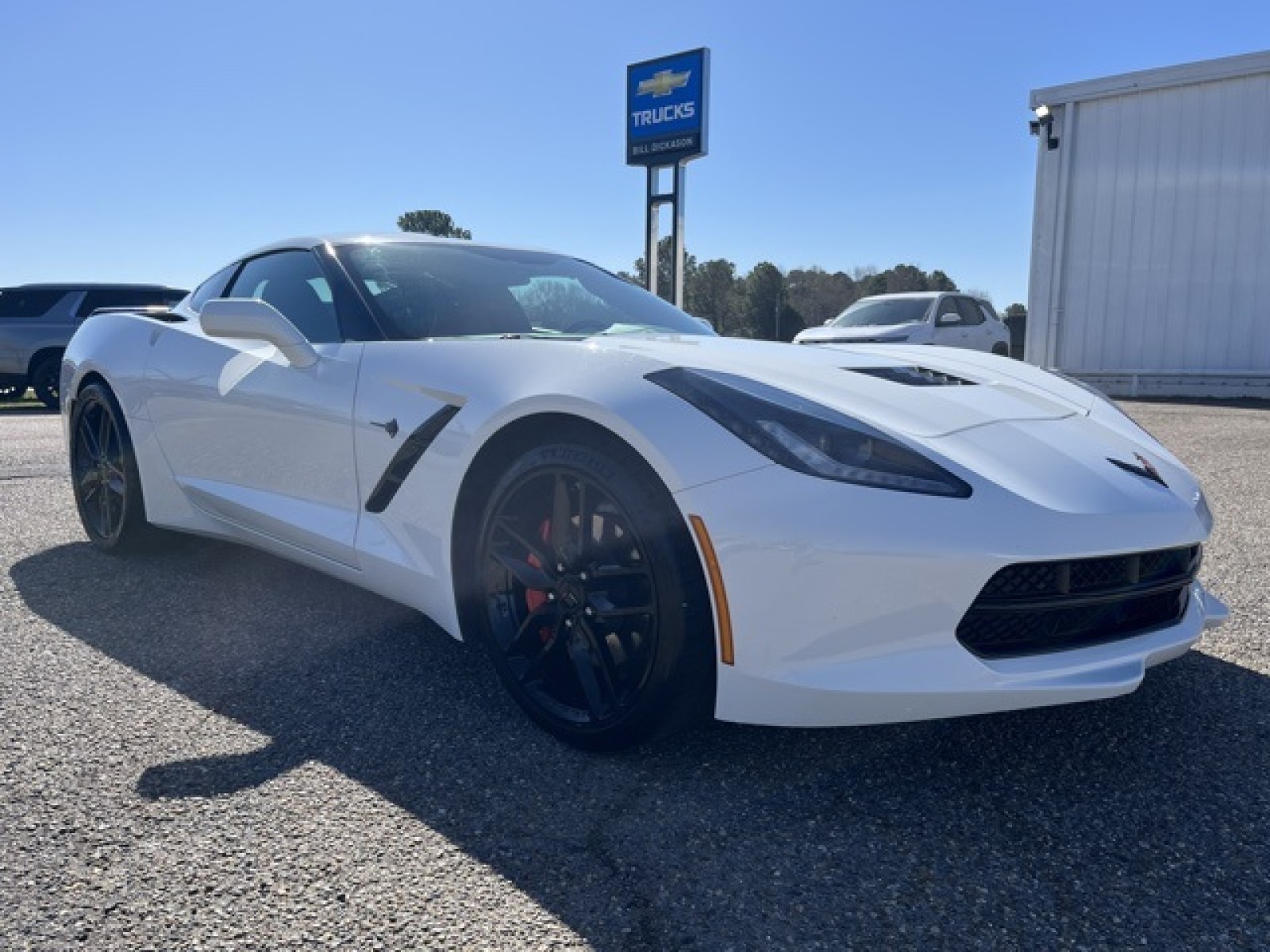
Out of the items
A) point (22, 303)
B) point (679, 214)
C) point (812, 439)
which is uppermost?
point (679, 214)

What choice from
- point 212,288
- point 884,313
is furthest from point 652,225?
Answer: point 212,288

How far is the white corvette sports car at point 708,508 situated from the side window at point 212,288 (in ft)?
3.08

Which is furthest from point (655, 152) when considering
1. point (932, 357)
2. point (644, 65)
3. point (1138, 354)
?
point (932, 357)

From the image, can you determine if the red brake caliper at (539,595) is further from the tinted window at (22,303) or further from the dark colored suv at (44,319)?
the tinted window at (22,303)

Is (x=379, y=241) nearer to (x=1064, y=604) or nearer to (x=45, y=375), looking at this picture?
(x=1064, y=604)

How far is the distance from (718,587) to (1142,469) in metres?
1.04

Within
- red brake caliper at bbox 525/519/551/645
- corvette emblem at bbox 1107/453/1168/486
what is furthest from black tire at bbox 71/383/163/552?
corvette emblem at bbox 1107/453/1168/486

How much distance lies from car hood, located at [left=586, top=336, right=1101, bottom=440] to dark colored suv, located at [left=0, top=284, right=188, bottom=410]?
12.7 m

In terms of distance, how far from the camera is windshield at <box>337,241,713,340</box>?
2.88 metres

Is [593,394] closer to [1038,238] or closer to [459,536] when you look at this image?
[459,536]

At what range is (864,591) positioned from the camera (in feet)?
6.05

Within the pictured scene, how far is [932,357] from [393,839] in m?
1.92

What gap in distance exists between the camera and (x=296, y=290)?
3.29 meters

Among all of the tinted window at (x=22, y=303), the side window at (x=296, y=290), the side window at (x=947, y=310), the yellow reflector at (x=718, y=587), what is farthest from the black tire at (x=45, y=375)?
the yellow reflector at (x=718, y=587)
